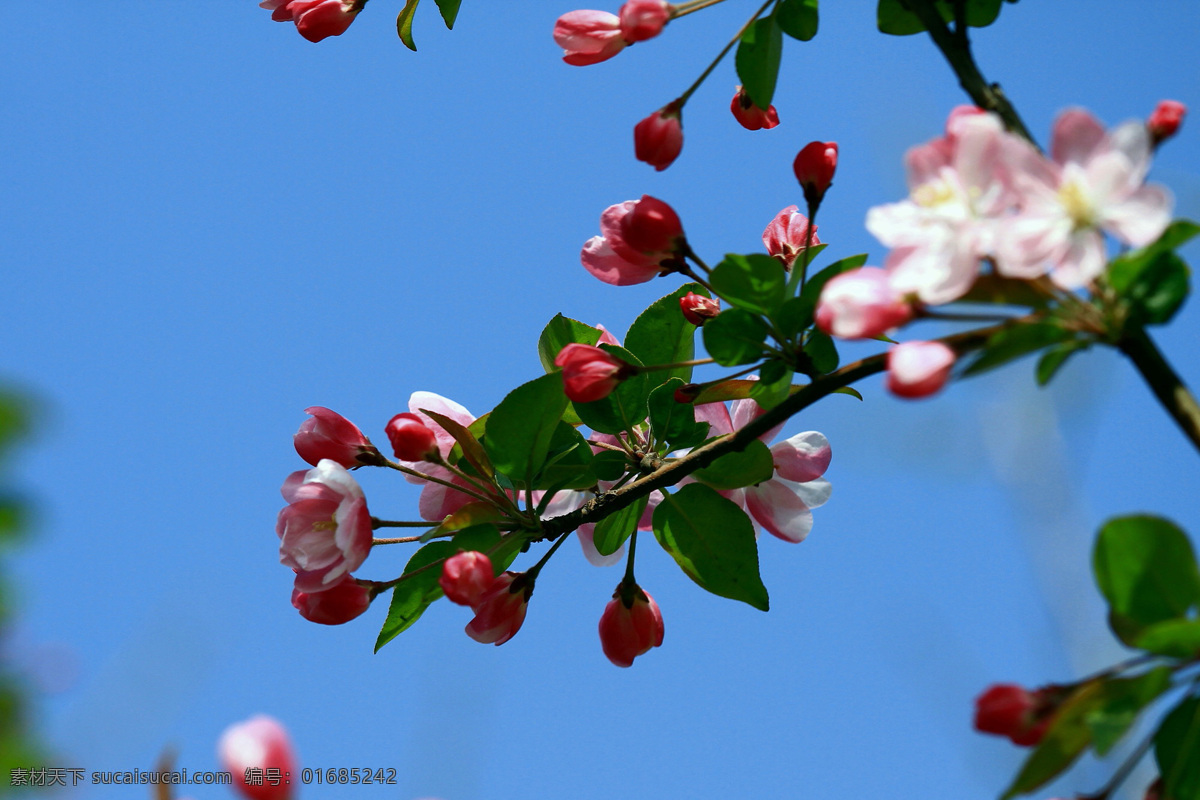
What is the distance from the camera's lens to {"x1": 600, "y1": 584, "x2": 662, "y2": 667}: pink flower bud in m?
1.37

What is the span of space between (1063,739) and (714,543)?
56cm

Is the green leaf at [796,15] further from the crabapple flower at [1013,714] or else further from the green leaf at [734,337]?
the crabapple flower at [1013,714]

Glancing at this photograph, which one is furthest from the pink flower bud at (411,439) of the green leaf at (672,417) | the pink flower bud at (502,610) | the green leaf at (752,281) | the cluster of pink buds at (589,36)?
the cluster of pink buds at (589,36)

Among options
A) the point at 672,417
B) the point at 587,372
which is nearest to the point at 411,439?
the point at 587,372

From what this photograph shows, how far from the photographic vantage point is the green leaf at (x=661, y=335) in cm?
139

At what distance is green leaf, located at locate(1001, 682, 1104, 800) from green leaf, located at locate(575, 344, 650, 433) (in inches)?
28.3

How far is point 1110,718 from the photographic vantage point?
0.72 meters

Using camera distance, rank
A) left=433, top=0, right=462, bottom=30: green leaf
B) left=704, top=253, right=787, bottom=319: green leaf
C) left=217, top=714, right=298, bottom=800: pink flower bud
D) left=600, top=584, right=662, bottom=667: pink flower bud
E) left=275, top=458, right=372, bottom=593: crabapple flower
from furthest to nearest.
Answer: left=433, top=0, right=462, bottom=30: green leaf, left=600, top=584, right=662, bottom=667: pink flower bud, left=275, top=458, right=372, bottom=593: crabapple flower, left=704, top=253, right=787, bottom=319: green leaf, left=217, top=714, right=298, bottom=800: pink flower bud

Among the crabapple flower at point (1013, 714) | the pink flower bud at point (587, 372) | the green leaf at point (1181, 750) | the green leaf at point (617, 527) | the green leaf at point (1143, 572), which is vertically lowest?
the green leaf at point (1181, 750)

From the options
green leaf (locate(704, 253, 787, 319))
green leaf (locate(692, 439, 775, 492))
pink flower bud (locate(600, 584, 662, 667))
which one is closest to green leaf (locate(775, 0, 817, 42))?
green leaf (locate(704, 253, 787, 319))

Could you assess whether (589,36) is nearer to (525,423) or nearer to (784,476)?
(525,423)

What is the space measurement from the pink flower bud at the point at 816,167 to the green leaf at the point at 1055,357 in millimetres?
534

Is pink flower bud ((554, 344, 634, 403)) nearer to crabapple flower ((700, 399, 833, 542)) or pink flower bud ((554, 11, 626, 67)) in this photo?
crabapple flower ((700, 399, 833, 542))

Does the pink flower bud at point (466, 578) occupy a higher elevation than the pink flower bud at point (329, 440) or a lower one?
lower
